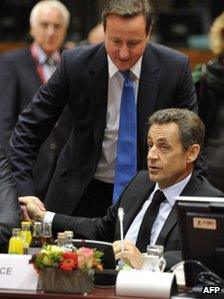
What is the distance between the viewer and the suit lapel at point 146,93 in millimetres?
5582

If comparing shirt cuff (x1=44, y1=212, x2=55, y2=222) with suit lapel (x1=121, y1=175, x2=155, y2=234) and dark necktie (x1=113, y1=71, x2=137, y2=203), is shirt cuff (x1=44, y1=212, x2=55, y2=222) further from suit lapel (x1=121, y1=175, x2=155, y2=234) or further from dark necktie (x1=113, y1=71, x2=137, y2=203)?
dark necktie (x1=113, y1=71, x2=137, y2=203)

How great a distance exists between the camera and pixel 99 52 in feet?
18.5

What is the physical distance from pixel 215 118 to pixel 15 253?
252 centimetres

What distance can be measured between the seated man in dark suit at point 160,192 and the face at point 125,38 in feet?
1.27

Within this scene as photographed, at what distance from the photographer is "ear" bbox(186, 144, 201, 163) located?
5047 mm

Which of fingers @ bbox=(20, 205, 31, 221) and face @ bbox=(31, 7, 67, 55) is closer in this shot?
fingers @ bbox=(20, 205, 31, 221)

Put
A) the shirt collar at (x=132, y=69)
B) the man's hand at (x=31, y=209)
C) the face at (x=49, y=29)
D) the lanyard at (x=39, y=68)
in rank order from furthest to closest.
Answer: the face at (x=49, y=29), the lanyard at (x=39, y=68), the shirt collar at (x=132, y=69), the man's hand at (x=31, y=209)

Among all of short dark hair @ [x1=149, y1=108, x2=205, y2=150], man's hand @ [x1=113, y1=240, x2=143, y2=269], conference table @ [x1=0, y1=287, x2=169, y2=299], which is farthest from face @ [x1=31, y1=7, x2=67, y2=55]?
conference table @ [x1=0, y1=287, x2=169, y2=299]

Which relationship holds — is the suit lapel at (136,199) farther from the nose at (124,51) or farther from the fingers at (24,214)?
the nose at (124,51)

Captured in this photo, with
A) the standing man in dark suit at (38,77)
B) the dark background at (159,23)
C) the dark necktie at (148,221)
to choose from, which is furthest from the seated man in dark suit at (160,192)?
the dark background at (159,23)

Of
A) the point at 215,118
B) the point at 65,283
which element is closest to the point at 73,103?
the point at 215,118

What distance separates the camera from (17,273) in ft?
13.7

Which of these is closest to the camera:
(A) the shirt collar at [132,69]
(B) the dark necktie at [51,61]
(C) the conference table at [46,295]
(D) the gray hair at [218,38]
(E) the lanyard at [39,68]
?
(C) the conference table at [46,295]

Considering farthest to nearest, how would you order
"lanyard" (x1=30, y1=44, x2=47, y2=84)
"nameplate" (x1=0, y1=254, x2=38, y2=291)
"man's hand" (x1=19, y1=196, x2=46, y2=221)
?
"lanyard" (x1=30, y1=44, x2=47, y2=84) → "man's hand" (x1=19, y1=196, x2=46, y2=221) → "nameplate" (x1=0, y1=254, x2=38, y2=291)
